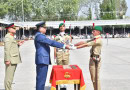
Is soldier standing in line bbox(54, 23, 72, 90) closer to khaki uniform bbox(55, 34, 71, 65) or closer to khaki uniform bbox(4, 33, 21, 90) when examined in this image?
khaki uniform bbox(55, 34, 71, 65)

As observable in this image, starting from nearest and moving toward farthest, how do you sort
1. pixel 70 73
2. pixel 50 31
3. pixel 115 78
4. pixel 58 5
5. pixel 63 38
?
pixel 70 73
pixel 63 38
pixel 115 78
pixel 50 31
pixel 58 5

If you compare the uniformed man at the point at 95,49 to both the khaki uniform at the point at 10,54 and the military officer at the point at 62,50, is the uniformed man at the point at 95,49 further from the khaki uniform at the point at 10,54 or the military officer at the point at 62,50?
the khaki uniform at the point at 10,54

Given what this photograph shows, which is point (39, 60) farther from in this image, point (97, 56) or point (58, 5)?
point (58, 5)

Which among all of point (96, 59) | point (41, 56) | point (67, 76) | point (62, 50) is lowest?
point (67, 76)

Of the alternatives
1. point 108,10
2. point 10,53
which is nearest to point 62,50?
point 10,53

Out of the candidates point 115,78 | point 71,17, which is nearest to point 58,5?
point 71,17

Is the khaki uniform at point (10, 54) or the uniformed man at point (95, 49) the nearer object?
the uniformed man at point (95, 49)

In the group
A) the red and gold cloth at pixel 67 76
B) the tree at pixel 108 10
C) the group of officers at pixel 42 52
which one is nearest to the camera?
the red and gold cloth at pixel 67 76

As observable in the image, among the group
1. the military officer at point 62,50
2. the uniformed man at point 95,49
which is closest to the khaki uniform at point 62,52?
the military officer at point 62,50

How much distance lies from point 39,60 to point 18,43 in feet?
4.29

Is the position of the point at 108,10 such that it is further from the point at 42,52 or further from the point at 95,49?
the point at 42,52

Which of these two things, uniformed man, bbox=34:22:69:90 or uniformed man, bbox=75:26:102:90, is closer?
uniformed man, bbox=34:22:69:90

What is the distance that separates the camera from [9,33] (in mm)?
7938

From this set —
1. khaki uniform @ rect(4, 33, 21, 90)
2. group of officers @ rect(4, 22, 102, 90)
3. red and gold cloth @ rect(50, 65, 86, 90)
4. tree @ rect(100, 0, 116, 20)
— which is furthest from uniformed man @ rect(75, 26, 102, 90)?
tree @ rect(100, 0, 116, 20)
